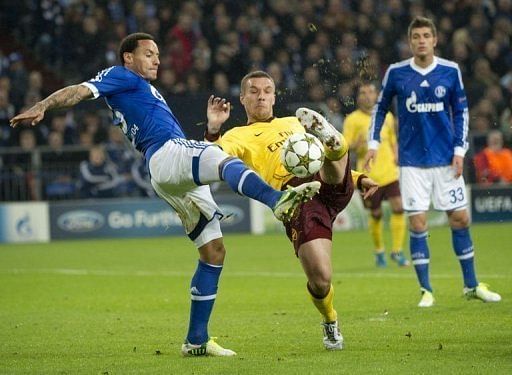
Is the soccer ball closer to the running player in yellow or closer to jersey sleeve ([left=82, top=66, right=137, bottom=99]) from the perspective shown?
jersey sleeve ([left=82, top=66, right=137, bottom=99])

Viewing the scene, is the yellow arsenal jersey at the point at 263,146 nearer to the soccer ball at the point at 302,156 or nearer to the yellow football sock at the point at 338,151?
the yellow football sock at the point at 338,151

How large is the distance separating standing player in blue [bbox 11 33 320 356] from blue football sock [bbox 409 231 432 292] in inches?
133

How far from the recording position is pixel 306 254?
789cm

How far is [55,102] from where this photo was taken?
23.4ft

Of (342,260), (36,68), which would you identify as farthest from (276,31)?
(342,260)

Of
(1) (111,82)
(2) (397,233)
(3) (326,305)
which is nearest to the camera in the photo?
(1) (111,82)

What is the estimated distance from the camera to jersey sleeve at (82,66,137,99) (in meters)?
7.43

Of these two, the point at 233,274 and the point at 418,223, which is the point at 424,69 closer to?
the point at 418,223

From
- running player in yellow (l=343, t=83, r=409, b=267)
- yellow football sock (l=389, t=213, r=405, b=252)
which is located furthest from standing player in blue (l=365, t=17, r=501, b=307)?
yellow football sock (l=389, t=213, r=405, b=252)

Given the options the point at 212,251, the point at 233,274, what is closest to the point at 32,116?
the point at 212,251

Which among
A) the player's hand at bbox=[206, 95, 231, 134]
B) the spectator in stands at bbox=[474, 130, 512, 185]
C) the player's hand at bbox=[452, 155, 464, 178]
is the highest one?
the player's hand at bbox=[206, 95, 231, 134]

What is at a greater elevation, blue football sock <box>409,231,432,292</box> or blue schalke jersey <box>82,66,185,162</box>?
blue schalke jersey <box>82,66,185,162</box>

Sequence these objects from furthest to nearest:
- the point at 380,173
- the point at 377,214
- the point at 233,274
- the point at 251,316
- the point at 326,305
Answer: the point at 380,173 → the point at 377,214 → the point at 233,274 → the point at 251,316 → the point at 326,305

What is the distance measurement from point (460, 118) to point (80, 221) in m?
12.1
